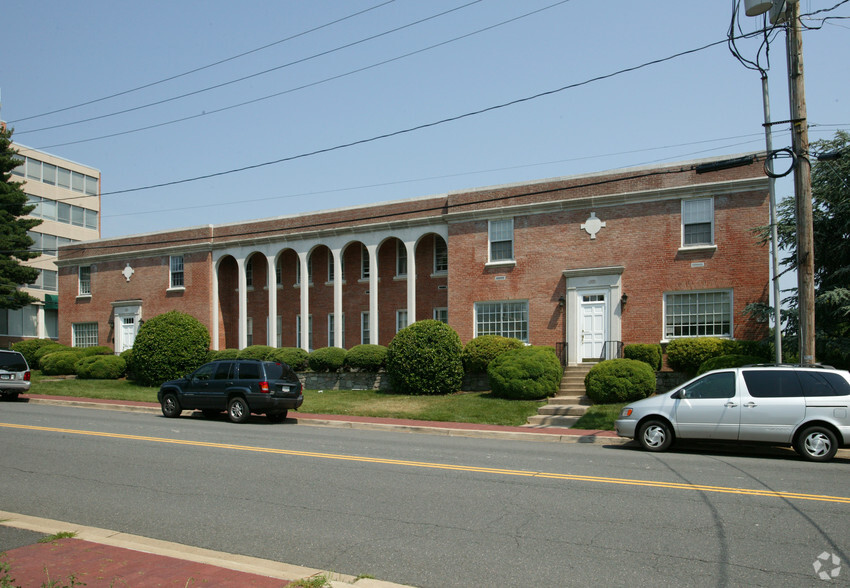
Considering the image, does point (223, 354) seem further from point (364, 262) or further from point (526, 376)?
point (526, 376)

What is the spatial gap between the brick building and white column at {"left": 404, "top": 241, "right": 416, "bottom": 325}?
0.20 ft

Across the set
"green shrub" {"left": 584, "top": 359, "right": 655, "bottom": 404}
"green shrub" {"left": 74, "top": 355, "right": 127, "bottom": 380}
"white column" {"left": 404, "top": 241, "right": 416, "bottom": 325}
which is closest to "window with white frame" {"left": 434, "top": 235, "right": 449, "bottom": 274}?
"white column" {"left": 404, "top": 241, "right": 416, "bottom": 325}

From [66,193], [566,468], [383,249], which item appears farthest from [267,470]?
[66,193]

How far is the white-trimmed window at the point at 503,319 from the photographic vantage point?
84.9ft

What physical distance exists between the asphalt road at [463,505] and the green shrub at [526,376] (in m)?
7.35

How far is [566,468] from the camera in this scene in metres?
11.2

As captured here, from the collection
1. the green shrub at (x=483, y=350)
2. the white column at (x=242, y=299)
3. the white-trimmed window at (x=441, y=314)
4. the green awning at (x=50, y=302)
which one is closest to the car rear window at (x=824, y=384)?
the green shrub at (x=483, y=350)

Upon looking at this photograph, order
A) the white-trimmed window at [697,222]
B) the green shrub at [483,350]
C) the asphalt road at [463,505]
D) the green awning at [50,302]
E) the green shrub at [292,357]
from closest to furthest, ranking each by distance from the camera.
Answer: the asphalt road at [463,505] → the white-trimmed window at [697,222] → the green shrub at [483,350] → the green shrub at [292,357] → the green awning at [50,302]

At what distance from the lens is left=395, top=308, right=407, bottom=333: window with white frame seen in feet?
101

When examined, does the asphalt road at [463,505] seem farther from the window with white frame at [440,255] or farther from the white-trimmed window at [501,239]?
the window with white frame at [440,255]

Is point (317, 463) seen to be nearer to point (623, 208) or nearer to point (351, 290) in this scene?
point (623, 208)

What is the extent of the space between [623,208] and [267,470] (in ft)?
56.0

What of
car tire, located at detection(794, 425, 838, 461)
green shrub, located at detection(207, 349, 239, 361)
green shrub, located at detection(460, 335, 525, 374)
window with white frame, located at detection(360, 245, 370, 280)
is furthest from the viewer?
window with white frame, located at detection(360, 245, 370, 280)

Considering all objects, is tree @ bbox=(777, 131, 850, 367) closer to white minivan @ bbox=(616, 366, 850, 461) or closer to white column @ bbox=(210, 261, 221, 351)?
white minivan @ bbox=(616, 366, 850, 461)
